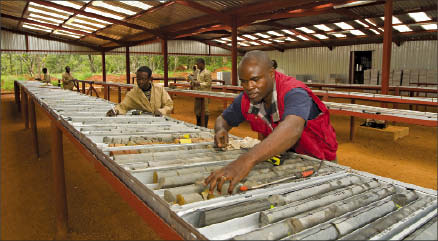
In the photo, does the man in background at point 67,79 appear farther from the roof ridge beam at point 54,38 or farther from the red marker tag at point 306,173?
the red marker tag at point 306,173

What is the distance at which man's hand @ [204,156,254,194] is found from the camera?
121 cm

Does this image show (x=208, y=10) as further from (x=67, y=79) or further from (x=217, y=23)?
(x=67, y=79)

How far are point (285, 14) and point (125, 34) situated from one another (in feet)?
29.3

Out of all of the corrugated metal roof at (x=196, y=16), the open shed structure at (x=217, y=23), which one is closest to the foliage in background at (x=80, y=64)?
the open shed structure at (x=217, y=23)

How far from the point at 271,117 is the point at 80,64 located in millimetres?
33216

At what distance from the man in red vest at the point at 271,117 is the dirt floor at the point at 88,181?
2.05 meters

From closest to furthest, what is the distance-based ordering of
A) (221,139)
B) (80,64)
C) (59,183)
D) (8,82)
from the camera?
(221,139) → (59,183) → (8,82) → (80,64)

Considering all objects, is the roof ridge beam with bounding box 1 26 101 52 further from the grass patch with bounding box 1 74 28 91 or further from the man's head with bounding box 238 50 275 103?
the man's head with bounding box 238 50 275 103

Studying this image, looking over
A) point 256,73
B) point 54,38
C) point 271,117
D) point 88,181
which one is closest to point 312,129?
point 271,117

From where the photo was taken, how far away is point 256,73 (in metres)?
1.54

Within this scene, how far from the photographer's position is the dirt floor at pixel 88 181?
3.39 metres

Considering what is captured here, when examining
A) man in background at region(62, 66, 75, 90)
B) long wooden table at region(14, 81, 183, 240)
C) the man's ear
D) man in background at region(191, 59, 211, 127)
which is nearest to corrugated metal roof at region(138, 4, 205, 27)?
man in background at region(191, 59, 211, 127)

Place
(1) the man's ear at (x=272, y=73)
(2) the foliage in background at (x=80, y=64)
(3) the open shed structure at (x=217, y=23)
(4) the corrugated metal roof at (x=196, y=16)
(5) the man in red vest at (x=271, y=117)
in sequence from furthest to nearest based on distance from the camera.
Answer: (2) the foliage in background at (x=80, y=64), (4) the corrugated metal roof at (x=196, y=16), (3) the open shed structure at (x=217, y=23), (1) the man's ear at (x=272, y=73), (5) the man in red vest at (x=271, y=117)

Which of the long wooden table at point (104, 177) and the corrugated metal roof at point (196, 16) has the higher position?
the corrugated metal roof at point (196, 16)
